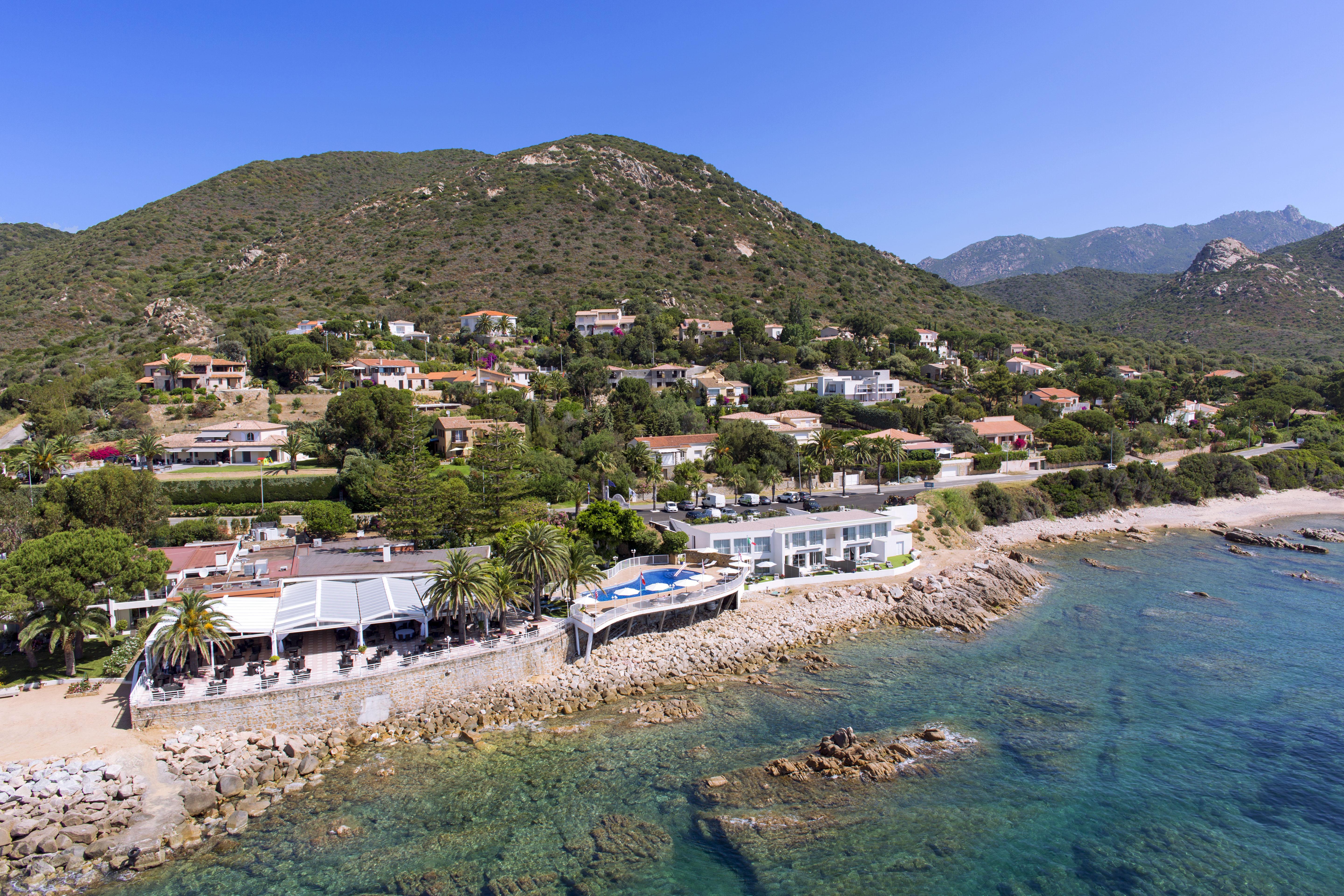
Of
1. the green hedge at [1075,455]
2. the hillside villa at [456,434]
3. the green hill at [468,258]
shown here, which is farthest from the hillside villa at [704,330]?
the green hedge at [1075,455]

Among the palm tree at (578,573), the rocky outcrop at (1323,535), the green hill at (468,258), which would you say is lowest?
the rocky outcrop at (1323,535)

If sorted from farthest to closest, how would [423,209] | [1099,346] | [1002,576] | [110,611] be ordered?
[423,209] < [1099,346] < [1002,576] < [110,611]

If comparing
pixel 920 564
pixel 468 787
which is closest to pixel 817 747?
pixel 468 787

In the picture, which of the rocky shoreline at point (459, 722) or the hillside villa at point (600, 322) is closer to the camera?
the rocky shoreline at point (459, 722)

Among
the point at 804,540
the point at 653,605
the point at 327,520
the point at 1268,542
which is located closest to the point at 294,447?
the point at 327,520

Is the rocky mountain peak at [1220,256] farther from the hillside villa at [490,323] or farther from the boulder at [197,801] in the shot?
the boulder at [197,801]

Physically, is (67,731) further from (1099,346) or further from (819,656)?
(1099,346)

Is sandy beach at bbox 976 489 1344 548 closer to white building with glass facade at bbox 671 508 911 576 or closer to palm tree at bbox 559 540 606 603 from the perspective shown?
white building with glass facade at bbox 671 508 911 576
